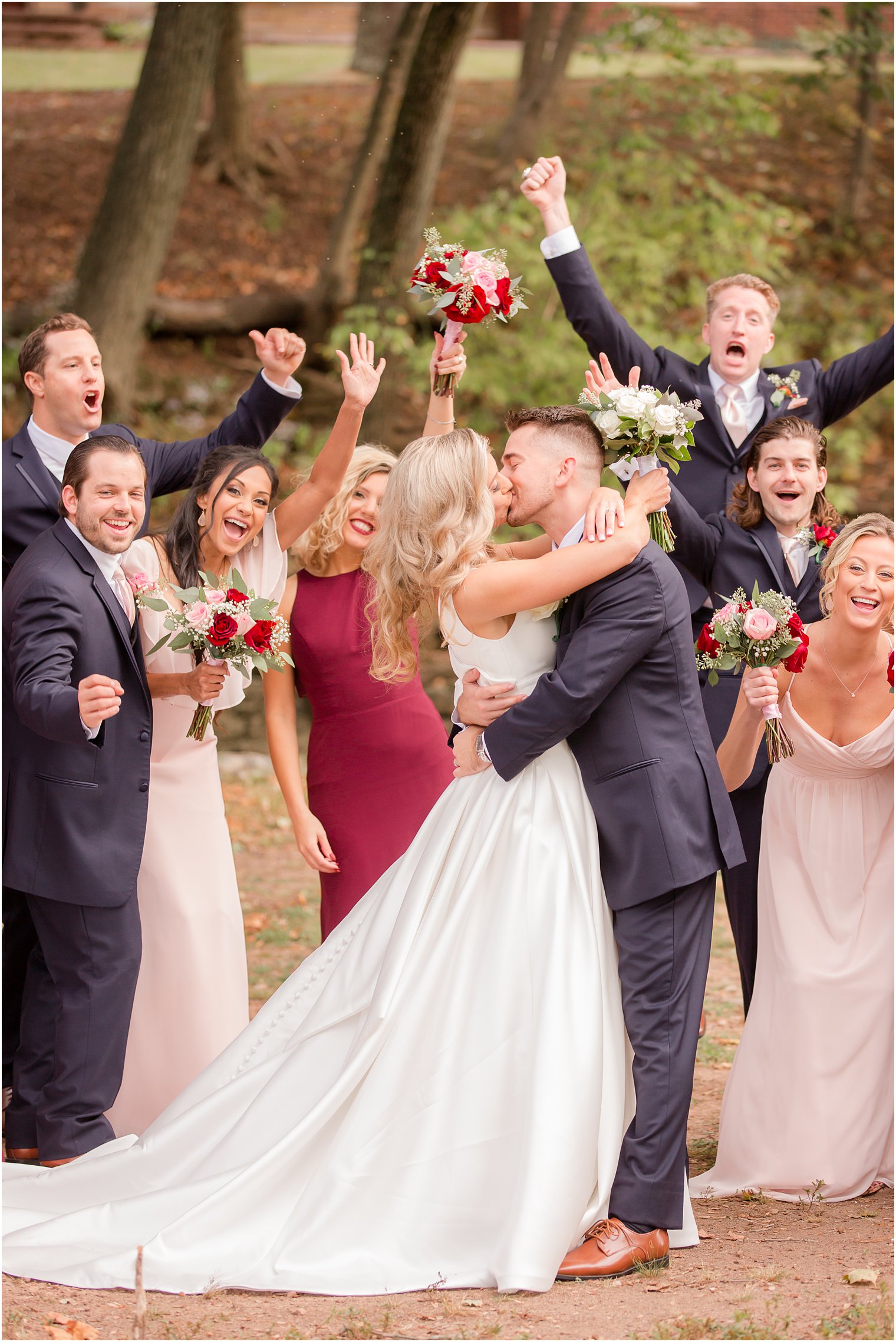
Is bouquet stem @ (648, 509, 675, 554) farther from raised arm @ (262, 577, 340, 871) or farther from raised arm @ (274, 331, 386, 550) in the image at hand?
raised arm @ (262, 577, 340, 871)

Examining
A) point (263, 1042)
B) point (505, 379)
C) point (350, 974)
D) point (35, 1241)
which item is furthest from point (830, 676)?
point (505, 379)

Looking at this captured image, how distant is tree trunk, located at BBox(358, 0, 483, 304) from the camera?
37.0 ft

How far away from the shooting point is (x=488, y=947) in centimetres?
414

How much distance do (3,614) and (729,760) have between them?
263cm

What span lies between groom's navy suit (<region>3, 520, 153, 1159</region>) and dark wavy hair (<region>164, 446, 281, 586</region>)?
15.1 inches

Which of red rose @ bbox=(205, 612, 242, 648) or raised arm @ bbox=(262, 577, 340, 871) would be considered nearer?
red rose @ bbox=(205, 612, 242, 648)

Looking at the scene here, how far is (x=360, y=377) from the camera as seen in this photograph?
17.7ft

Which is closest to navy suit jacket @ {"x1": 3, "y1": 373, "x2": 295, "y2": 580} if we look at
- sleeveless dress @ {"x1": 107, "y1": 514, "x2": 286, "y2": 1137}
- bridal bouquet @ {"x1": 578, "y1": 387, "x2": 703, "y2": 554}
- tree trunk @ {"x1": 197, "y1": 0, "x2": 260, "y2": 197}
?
sleeveless dress @ {"x1": 107, "y1": 514, "x2": 286, "y2": 1137}

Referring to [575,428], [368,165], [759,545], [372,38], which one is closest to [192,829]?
[575,428]

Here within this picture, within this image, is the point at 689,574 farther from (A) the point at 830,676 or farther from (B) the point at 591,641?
(B) the point at 591,641

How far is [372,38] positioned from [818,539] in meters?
21.0

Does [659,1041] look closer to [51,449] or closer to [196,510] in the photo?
[196,510]

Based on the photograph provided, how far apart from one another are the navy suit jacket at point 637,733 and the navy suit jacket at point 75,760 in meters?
1.39

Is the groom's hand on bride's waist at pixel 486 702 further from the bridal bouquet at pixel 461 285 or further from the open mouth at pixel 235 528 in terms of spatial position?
the bridal bouquet at pixel 461 285
